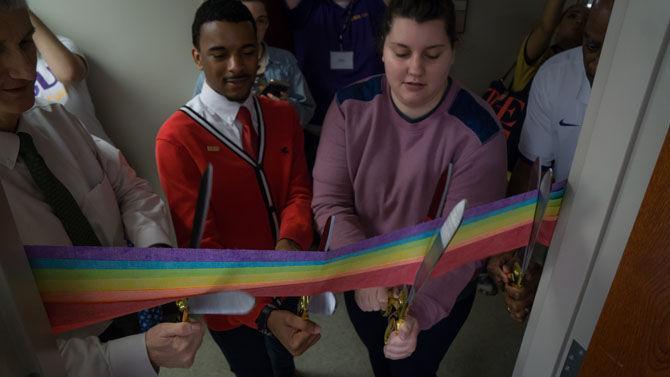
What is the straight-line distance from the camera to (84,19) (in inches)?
76.7

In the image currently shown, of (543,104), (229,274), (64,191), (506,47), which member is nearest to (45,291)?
(229,274)

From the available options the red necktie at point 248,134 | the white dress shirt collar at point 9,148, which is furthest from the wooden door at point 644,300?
the white dress shirt collar at point 9,148

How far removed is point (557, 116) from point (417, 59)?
1.88ft

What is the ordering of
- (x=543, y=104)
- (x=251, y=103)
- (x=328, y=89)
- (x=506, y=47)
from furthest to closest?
1. (x=506, y=47)
2. (x=328, y=89)
3. (x=543, y=104)
4. (x=251, y=103)

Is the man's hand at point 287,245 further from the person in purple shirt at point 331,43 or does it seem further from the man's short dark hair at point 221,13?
the person in purple shirt at point 331,43

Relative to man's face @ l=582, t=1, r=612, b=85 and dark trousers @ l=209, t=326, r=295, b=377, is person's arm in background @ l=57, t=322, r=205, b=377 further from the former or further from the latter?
man's face @ l=582, t=1, r=612, b=85

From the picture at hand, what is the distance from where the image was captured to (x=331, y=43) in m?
2.02

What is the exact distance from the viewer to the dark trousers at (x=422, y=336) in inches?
48.2

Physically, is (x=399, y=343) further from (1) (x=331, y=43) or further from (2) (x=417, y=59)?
(1) (x=331, y=43)

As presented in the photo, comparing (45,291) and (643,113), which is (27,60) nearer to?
(45,291)

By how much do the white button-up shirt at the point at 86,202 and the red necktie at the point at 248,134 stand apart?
0.25m

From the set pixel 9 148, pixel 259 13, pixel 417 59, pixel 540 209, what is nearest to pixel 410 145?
pixel 417 59

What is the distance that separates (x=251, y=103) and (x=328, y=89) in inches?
36.8

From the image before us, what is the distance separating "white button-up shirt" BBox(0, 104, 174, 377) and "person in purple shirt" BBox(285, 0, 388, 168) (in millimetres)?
1110
